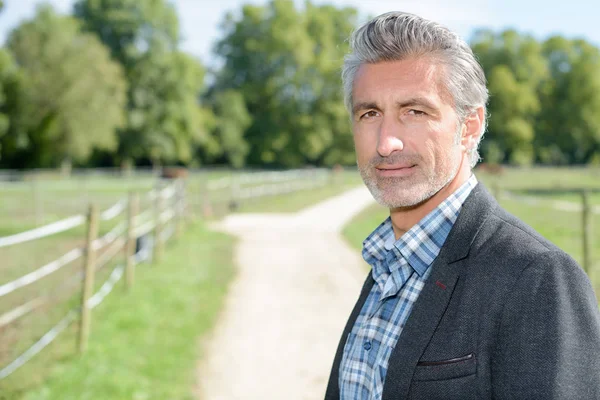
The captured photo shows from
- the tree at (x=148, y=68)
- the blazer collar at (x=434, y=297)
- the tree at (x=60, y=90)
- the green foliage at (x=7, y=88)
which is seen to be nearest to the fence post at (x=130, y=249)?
the blazer collar at (x=434, y=297)

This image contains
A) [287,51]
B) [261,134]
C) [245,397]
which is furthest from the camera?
[261,134]

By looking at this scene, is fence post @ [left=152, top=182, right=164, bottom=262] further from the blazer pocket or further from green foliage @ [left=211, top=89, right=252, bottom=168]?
green foliage @ [left=211, top=89, right=252, bottom=168]

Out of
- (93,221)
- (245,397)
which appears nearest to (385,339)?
(245,397)

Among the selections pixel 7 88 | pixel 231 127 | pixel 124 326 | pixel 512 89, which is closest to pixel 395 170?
pixel 124 326

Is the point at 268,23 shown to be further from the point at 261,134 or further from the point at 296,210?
the point at 296,210

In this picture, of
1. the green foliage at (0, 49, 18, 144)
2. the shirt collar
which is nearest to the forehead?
the shirt collar

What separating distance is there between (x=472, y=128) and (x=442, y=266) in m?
0.40

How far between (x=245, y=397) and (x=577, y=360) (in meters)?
4.20

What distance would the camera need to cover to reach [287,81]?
54.4 metres

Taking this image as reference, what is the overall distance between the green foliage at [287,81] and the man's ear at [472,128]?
51.7m

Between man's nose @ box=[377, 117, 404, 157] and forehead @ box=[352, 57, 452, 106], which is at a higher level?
forehead @ box=[352, 57, 452, 106]

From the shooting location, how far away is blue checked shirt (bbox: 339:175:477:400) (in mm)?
1555

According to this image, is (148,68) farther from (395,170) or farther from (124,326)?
(395,170)

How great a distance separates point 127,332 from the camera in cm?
666
